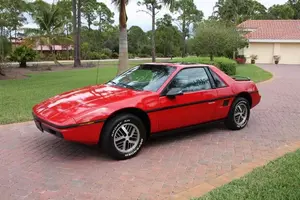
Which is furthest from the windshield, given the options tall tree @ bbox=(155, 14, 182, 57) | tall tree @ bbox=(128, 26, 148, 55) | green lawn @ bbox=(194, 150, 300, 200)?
tall tree @ bbox=(128, 26, 148, 55)

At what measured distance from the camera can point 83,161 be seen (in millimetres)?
4535

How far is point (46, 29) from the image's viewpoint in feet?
91.2

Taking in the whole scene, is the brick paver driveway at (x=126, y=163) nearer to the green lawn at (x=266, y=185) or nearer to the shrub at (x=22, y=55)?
the green lawn at (x=266, y=185)

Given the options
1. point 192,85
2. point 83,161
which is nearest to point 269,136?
point 192,85

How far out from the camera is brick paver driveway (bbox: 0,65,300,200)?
367 centimetres

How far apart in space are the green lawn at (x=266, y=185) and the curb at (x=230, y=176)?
0.42 ft

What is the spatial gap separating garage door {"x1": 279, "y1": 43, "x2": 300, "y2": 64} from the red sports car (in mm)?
32084

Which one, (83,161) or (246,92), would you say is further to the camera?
(246,92)

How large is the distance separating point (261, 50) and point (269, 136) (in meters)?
32.4

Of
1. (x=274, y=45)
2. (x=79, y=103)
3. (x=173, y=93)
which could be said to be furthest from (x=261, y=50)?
(x=79, y=103)

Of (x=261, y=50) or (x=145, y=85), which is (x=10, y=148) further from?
(x=261, y=50)

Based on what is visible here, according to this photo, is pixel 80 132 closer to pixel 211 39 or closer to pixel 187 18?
pixel 211 39

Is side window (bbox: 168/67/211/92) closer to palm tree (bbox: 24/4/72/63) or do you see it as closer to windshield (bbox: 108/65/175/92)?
windshield (bbox: 108/65/175/92)

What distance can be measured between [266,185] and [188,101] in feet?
6.69
